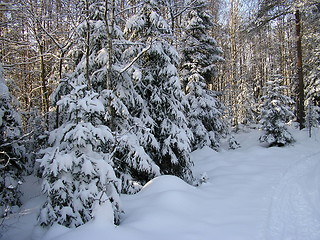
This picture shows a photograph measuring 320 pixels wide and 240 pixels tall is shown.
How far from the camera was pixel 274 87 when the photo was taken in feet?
45.7

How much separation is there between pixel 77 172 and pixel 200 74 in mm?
11003

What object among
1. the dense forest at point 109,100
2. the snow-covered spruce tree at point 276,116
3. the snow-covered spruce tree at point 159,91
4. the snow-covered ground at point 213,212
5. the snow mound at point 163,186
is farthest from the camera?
the snow-covered spruce tree at point 276,116

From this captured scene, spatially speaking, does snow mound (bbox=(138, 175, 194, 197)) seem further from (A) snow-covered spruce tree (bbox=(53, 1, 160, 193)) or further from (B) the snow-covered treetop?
(B) the snow-covered treetop

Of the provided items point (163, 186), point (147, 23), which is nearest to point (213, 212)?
point (163, 186)

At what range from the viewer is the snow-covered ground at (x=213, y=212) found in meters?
4.33

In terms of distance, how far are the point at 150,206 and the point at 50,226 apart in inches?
84.3

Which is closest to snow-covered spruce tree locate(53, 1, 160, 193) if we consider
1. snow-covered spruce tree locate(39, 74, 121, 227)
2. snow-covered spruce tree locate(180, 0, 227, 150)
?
snow-covered spruce tree locate(39, 74, 121, 227)

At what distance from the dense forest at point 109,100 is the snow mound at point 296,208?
2797 millimetres

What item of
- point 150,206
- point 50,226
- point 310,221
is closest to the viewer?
point 50,226

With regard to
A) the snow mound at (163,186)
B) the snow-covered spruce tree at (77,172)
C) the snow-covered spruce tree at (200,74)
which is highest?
the snow-covered spruce tree at (200,74)

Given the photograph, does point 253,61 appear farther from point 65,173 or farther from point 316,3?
point 65,173

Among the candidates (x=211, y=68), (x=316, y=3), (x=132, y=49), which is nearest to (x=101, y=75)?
(x=132, y=49)

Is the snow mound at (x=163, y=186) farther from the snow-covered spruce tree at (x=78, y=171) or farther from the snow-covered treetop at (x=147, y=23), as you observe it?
the snow-covered treetop at (x=147, y=23)

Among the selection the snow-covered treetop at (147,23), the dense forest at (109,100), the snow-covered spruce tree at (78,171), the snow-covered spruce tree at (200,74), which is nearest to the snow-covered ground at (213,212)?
the snow-covered spruce tree at (78,171)
